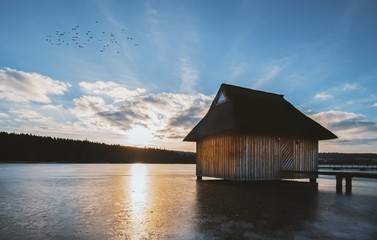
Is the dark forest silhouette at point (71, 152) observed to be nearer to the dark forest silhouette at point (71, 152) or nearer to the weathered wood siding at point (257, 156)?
the dark forest silhouette at point (71, 152)

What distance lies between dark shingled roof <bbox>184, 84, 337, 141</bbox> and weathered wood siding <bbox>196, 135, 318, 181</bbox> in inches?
24.7

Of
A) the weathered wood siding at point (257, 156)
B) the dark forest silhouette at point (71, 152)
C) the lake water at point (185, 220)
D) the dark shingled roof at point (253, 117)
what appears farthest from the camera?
the dark forest silhouette at point (71, 152)

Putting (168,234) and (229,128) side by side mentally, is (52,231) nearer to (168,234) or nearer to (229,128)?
(168,234)

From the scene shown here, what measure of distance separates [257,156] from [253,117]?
2.63 meters

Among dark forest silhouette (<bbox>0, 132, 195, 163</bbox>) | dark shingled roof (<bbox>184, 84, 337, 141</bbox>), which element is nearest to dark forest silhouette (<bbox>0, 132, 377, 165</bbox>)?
dark forest silhouette (<bbox>0, 132, 195, 163</bbox>)

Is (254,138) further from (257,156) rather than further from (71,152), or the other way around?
(71,152)

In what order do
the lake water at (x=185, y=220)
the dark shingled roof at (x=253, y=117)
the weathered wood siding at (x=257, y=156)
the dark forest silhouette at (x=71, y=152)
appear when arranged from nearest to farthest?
the lake water at (x=185, y=220)
the weathered wood siding at (x=257, y=156)
the dark shingled roof at (x=253, y=117)
the dark forest silhouette at (x=71, y=152)

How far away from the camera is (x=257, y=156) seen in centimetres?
1828

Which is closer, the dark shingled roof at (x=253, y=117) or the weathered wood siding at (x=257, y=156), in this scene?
the weathered wood siding at (x=257, y=156)

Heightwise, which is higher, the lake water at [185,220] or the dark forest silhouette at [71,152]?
the lake water at [185,220]

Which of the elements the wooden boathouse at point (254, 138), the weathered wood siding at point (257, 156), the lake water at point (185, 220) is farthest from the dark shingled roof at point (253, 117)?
the lake water at point (185, 220)

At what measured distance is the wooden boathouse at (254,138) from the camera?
17953 millimetres

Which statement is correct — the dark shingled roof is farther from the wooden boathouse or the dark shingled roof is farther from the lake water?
the lake water

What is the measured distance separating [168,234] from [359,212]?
6522 mm
